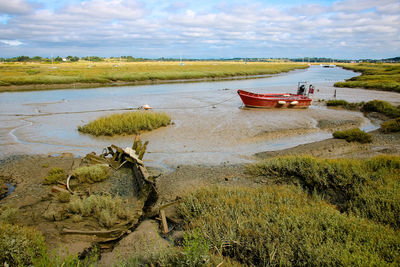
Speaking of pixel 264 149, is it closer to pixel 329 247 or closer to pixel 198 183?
pixel 198 183

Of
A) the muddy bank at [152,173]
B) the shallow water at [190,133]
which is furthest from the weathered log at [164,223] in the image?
the shallow water at [190,133]

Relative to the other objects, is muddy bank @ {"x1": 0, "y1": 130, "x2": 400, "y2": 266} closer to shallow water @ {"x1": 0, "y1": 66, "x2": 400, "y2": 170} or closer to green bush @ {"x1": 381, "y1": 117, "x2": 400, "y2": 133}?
green bush @ {"x1": 381, "y1": 117, "x2": 400, "y2": 133}

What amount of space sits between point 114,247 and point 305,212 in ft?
13.3

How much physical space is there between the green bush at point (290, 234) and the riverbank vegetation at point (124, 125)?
411 inches

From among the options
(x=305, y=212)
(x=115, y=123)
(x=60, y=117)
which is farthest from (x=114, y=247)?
(x=60, y=117)

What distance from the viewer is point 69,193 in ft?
24.5

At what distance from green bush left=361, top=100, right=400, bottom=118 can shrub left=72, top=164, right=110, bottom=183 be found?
20829 mm

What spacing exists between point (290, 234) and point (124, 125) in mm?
13074

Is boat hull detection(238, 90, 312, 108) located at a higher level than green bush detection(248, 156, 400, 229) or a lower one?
higher

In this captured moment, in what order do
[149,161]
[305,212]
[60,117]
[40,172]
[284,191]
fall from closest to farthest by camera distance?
[305,212] < [284,191] < [40,172] < [149,161] < [60,117]

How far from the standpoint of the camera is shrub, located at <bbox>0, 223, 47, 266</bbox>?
4262 millimetres

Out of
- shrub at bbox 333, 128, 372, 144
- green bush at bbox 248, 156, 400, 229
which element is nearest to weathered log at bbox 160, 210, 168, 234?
green bush at bbox 248, 156, 400, 229

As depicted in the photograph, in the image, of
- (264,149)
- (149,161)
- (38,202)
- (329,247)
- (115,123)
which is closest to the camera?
(329,247)

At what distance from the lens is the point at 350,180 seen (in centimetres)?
765
